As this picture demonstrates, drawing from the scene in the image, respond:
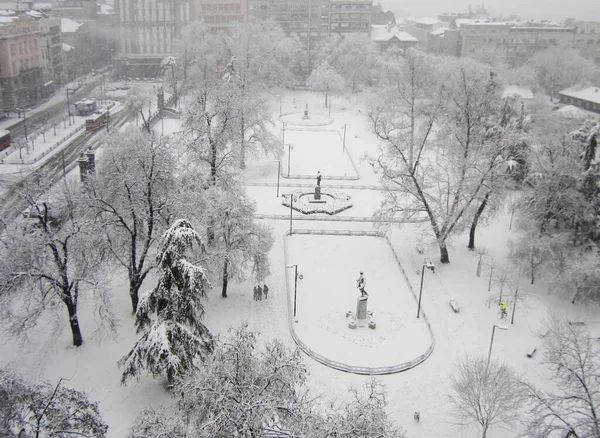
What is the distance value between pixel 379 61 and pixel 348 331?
64.0 meters

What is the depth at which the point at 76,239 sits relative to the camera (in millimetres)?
26172

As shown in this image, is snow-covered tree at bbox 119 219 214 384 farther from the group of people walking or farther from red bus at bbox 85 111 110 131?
red bus at bbox 85 111 110 131

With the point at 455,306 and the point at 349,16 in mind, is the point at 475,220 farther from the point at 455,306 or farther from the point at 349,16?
the point at 349,16

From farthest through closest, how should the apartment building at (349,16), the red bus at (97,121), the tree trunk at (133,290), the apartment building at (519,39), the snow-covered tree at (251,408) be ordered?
the apartment building at (519,39), the apartment building at (349,16), the red bus at (97,121), the tree trunk at (133,290), the snow-covered tree at (251,408)

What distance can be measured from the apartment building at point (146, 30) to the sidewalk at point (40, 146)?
118ft

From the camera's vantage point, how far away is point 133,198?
92.0 ft

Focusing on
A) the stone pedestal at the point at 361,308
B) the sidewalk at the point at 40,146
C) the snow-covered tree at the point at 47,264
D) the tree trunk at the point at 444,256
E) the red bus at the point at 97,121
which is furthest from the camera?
the red bus at the point at 97,121

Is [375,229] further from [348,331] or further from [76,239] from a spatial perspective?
[76,239]

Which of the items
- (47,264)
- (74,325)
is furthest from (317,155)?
(47,264)

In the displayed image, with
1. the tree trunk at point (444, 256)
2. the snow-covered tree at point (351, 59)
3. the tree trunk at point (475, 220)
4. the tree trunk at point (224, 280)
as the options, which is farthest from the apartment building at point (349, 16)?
the tree trunk at point (224, 280)

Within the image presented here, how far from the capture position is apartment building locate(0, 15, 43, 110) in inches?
2746

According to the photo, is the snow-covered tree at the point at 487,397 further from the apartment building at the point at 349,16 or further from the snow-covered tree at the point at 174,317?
the apartment building at the point at 349,16

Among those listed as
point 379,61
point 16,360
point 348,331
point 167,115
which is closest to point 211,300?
point 348,331

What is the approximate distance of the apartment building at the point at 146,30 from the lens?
4011 inches
